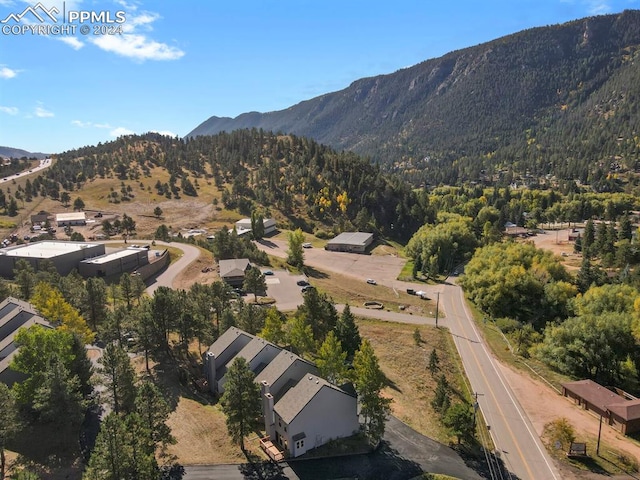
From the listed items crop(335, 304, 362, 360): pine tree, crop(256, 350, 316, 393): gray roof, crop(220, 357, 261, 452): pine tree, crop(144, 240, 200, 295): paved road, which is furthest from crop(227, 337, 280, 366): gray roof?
crop(144, 240, 200, 295): paved road

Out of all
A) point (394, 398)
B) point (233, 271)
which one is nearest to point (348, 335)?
point (394, 398)

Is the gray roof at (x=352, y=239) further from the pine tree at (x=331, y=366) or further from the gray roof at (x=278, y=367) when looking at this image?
the gray roof at (x=278, y=367)

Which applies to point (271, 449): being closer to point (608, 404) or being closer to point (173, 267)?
point (608, 404)

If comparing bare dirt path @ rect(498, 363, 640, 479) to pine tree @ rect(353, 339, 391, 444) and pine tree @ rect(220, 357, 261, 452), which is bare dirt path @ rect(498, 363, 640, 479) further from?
pine tree @ rect(220, 357, 261, 452)

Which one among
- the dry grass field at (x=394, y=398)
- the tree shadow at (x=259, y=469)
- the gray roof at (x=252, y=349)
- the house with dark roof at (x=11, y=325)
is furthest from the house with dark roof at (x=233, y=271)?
the tree shadow at (x=259, y=469)

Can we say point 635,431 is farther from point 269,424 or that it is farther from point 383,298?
point 383,298
